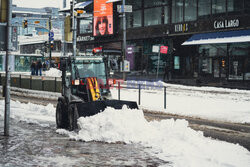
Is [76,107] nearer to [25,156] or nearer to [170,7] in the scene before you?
[25,156]

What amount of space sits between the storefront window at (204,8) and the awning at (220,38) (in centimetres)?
199

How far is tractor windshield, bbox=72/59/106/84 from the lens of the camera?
12.7 m

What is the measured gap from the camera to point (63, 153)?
8.91m

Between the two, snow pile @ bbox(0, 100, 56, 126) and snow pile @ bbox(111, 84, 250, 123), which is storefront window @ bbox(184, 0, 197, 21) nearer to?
snow pile @ bbox(111, 84, 250, 123)

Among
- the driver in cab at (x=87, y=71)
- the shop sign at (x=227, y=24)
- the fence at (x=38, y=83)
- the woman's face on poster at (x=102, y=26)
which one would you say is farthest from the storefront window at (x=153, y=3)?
the driver in cab at (x=87, y=71)

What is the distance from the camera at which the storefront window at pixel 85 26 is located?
48.5 meters

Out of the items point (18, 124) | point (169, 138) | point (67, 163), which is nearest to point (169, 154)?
point (169, 138)

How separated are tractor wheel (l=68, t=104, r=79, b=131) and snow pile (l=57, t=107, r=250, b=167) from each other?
0.84 feet

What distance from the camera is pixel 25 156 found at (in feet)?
27.9

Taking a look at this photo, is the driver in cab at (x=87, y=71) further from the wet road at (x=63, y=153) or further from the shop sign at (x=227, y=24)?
the shop sign at (x=227, y=24)

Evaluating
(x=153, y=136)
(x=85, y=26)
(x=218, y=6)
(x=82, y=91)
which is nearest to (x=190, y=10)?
(x=218, y=6)

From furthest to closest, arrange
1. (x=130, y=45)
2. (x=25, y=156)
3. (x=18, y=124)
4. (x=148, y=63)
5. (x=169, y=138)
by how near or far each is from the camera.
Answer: (x=130, y=45), (x=148, y=63), (x=18, y=124), (x=169, y=138), (x=25, y=156)

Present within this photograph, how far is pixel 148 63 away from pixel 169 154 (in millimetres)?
31153

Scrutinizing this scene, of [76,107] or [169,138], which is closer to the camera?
[169,138]
